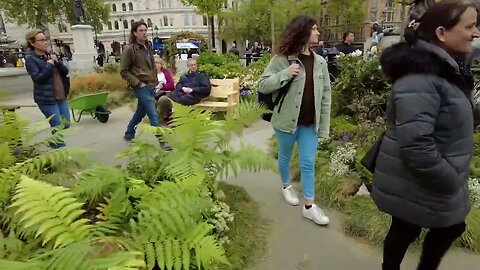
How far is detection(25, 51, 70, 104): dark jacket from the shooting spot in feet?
15.8

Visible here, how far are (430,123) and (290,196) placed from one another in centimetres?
226

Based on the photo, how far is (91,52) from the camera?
48.8 ft

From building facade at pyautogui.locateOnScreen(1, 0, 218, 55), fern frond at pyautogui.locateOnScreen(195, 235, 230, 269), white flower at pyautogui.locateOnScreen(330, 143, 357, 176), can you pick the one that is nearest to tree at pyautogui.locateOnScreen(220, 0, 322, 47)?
building facade at pyautogui.locateOnScreen(1, 0, 218, 55)

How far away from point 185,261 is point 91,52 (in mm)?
14662

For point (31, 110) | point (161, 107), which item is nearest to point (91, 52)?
point (31, 110)

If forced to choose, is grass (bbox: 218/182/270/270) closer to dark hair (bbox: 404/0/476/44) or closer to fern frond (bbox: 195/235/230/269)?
fern frond (bbox: 195/235/230/269)

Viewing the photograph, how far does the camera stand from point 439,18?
1.89 meters

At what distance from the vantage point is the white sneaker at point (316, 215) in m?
3.40

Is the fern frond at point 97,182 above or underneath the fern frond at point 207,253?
above

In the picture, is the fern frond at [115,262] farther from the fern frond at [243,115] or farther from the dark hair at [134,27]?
the dark hair at [134,27]

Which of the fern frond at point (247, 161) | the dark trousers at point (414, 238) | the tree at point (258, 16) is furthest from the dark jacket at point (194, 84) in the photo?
the tree at point (258, 16)

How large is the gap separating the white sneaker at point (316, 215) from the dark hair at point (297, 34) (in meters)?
1.50

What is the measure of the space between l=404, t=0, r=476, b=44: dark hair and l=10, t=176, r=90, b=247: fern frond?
2.11 meters

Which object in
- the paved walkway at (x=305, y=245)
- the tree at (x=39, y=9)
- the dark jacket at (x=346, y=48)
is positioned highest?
the tree at (x=39, y=9)
